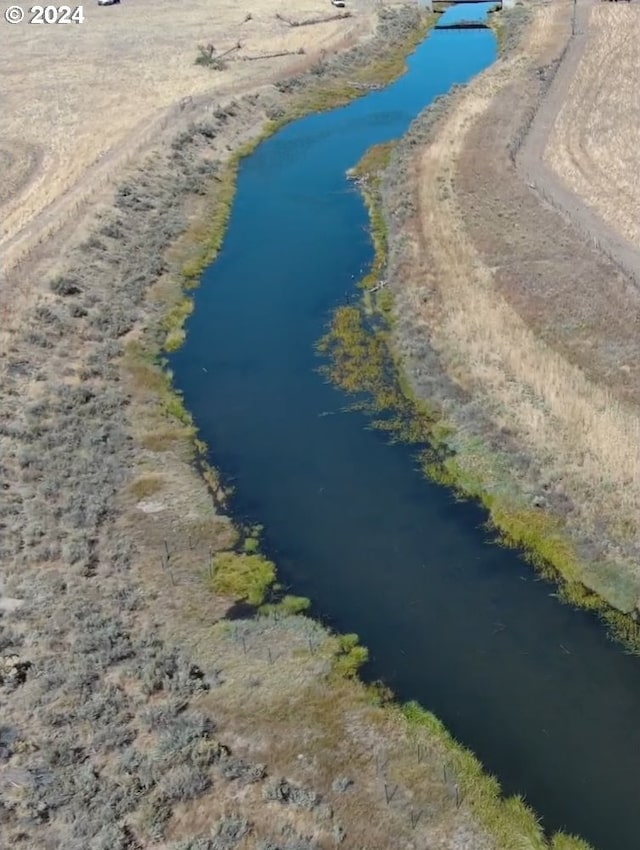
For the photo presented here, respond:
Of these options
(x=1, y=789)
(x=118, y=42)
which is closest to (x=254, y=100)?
(x=118, y=42)

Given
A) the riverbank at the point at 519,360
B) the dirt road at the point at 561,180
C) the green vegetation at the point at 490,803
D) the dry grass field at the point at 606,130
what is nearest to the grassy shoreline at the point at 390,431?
the green vegetation at the point at 490,803

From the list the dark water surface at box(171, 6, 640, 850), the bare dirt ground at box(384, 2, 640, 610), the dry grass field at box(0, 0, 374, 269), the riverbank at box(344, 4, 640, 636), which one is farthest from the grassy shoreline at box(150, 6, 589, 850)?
the dry grass field at box(0, 0, 374, 269)

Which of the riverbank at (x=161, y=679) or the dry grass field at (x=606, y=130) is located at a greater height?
the dry grass field at (x=606, y=130)

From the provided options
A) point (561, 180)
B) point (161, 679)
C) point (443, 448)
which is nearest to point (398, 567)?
point (443, 448)

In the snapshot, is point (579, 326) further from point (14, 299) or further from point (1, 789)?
point (1, 789)

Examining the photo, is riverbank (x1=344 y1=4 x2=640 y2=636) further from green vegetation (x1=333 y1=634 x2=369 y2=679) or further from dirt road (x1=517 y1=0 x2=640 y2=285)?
green vegetation (x1=333 y1=634 x2=369 y2=679)

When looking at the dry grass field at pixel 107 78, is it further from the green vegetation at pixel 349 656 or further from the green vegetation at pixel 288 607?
the green vegetation at pixel 349 656

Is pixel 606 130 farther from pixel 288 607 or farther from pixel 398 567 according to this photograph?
pixel 288 607
